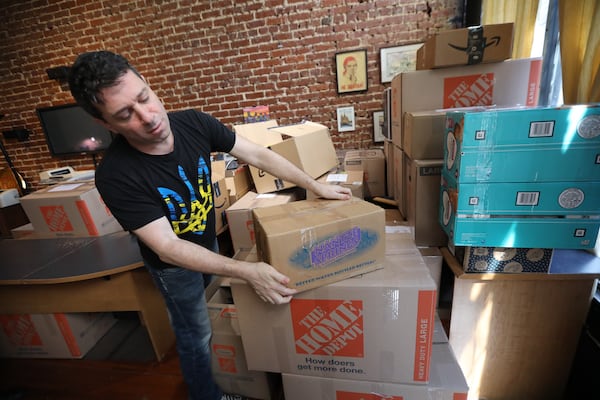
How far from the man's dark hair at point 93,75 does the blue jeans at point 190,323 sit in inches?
25.6

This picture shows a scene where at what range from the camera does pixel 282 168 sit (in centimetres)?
111

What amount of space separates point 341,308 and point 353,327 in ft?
0.26

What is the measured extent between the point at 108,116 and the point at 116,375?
60.8 inches

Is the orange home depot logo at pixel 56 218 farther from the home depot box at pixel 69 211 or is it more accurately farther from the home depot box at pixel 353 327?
the home depot box at pixel 353 327

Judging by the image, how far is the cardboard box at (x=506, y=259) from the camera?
1.02 metres

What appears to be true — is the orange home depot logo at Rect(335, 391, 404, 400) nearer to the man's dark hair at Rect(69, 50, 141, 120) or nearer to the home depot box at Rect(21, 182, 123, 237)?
the man's dark hair at Rect(69, 50, 141, 120)

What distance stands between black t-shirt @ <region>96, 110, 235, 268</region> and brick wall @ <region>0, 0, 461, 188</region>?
1.75 m

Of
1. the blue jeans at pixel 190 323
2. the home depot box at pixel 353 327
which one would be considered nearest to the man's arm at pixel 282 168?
the home depot box at pixel 353 327

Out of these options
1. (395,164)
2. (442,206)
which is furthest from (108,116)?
(395,164)

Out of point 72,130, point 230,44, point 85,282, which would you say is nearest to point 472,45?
point 230,44

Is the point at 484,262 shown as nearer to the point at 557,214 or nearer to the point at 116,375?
the point at 557,214

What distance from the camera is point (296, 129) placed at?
1945 millimetres

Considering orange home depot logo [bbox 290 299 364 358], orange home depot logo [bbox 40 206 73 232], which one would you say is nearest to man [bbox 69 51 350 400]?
orange home depot logo [bbox 290 299 364 358]

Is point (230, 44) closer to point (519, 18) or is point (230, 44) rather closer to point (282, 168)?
point (282, 168)
